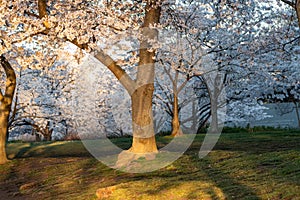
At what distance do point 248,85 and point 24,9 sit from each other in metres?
21.8

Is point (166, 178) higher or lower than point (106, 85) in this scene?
lower

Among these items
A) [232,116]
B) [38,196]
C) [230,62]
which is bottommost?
[38,196]

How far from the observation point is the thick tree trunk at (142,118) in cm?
1355

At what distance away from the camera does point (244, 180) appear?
9.05 metres

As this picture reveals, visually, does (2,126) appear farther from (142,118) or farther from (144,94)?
(144,94)

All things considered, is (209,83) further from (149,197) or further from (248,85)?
(149,197)

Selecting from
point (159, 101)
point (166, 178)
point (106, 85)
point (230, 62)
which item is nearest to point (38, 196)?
point (166, 178)

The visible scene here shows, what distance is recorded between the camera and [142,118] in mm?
13547

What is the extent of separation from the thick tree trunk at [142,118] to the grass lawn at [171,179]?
128cm

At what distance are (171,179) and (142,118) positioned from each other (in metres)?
3.74

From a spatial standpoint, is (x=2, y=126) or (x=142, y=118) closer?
(x=142, y=118)

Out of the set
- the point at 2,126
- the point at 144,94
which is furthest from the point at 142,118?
the point at 2,126

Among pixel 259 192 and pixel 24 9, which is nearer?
pixel 259 192

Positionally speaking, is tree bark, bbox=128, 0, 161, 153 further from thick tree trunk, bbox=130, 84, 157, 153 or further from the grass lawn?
the grass lawn
